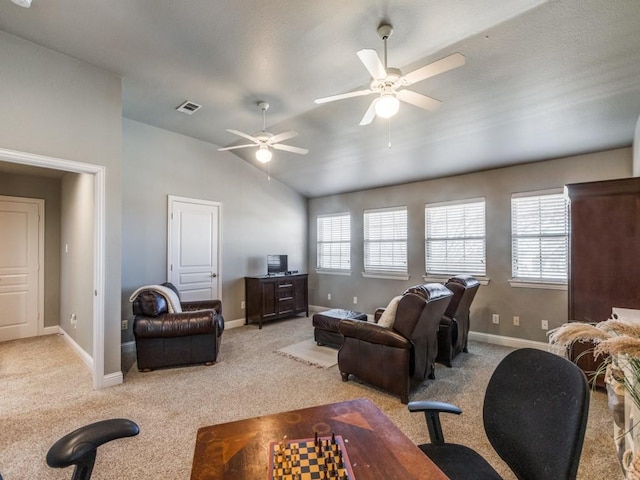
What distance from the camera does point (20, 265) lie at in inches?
191

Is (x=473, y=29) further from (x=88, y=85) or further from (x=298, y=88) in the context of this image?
(x=88, y=85)

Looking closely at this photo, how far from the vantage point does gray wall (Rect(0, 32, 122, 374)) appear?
2.66 meters

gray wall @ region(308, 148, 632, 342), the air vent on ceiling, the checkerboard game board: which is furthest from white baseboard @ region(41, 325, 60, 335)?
the checkerboard game board

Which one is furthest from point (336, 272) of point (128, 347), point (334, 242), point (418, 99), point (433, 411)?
point (433, 411)

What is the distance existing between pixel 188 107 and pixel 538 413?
Result: 170 inches

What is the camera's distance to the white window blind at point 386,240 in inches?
220

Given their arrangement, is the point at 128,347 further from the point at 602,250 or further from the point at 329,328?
the point at 602,250

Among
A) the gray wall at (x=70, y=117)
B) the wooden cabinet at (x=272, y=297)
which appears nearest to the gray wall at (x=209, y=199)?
the wooden cabinet at (x=272, y=297)

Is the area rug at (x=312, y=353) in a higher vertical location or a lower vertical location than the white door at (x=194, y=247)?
lower

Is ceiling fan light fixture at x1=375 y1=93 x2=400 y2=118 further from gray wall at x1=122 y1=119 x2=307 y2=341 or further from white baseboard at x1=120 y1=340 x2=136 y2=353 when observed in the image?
white baseboard at x1=120 y1=340 x2=136 y2=353

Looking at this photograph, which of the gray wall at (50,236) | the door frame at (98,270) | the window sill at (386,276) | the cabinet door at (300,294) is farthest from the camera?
the cabinet door at (300,294)

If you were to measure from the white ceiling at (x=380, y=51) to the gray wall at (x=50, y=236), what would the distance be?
94.4 inches

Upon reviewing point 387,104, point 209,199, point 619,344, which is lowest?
point 619,344

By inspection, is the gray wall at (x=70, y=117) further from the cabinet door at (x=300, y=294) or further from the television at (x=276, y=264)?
the cabinet door at (x=300, y=294)
